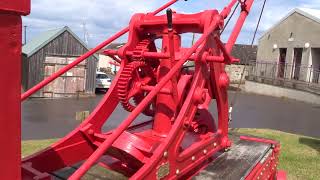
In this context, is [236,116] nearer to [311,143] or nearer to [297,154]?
[311,143]

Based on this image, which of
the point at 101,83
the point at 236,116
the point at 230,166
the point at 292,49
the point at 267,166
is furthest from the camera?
the point at 292,49

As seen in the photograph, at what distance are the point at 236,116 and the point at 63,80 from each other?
36.7 feet

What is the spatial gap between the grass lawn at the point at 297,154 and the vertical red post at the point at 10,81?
668 cm

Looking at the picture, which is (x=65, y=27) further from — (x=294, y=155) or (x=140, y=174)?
(x=140, y=174)

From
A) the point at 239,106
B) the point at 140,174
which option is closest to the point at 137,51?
the point at 140,174

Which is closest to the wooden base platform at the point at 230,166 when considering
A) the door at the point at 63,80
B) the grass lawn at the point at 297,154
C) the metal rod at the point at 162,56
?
the metal rod at the point at 162,56

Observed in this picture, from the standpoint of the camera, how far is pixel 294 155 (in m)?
8.95

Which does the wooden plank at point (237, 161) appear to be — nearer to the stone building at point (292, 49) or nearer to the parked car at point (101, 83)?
the parked car at point (101, 83)

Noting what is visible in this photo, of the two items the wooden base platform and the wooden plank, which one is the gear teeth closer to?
the wooden base platform

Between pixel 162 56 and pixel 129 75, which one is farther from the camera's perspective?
pixel 129 75

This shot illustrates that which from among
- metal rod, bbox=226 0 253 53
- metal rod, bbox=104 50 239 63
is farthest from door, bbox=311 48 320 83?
metal rod, bbox=104 50 239 63

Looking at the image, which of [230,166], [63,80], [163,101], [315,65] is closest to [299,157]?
[230,166]

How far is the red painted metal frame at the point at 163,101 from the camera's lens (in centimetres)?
343

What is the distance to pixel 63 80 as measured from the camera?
24406 mm
